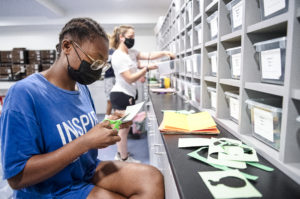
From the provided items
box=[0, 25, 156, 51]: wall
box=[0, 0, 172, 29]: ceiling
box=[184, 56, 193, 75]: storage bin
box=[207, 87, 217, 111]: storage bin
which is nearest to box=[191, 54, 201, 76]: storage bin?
box=[184, 56, 193, 75]: storage bin

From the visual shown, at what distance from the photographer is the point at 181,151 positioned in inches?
32.3

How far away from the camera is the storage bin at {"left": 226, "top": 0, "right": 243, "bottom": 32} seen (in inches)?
37.9

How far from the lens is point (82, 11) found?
4578mm

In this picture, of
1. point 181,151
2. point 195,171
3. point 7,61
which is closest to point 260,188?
point 195,171

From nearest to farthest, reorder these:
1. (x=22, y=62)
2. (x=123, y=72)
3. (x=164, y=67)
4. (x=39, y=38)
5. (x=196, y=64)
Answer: (x=196, y=64) → (x=123, y=72) → (x=164, y=67) → (x=22, y=62) → (x=39, y=38)

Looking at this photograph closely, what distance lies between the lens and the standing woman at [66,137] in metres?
0.73

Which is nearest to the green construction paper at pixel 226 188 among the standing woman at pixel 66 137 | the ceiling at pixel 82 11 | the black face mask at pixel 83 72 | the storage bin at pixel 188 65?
the standing woman at pixel 66 137

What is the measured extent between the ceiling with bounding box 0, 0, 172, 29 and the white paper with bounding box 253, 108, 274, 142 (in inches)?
148

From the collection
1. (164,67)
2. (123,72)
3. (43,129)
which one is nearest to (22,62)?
(123,72)

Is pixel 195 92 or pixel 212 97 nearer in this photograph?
pixel 212 97

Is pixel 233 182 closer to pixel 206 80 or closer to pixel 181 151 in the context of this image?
pixel 181 151

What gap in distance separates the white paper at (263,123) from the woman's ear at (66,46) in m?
0.88

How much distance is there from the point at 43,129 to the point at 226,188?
0.71m

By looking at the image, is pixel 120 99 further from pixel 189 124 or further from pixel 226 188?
pixel 226 188
